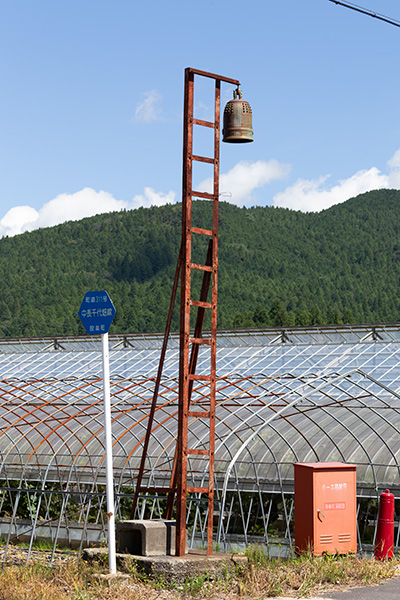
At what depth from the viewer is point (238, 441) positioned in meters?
23.7

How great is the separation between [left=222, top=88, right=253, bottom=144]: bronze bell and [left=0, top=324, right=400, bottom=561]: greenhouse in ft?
21.8

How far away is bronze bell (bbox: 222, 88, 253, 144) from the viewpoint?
13531 mm

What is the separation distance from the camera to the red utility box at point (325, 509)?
47.4 feet

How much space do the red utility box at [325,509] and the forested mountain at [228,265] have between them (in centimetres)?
6570

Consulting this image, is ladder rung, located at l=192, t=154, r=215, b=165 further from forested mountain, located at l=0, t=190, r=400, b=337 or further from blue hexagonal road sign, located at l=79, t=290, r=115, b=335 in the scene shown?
forested mountain, located at l=0, t=190, r=400, b=337

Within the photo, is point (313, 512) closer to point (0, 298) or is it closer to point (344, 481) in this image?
point (344, 481)

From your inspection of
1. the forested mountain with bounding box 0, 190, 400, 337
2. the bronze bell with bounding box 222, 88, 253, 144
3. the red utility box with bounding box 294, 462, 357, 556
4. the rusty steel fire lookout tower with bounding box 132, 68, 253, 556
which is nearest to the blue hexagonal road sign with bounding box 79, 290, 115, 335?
the rusty steel fire lookout tower with bounding box 132, 68, 253, 556

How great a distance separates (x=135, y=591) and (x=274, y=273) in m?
106

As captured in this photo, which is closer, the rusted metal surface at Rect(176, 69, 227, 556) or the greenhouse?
the rusted metal surface at Rect(176, 69, 227, 556)

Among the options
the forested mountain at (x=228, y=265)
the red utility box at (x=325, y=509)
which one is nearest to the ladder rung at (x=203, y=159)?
the red utility box at (x=325, y=509)

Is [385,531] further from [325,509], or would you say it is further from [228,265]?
[228,265]

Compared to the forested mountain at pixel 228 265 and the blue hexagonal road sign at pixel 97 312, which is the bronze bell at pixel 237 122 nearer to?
the blue hexagonal road sign at pixel 97 312

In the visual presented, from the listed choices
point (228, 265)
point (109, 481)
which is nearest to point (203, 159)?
point (109, 481)

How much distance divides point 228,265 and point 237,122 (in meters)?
103
